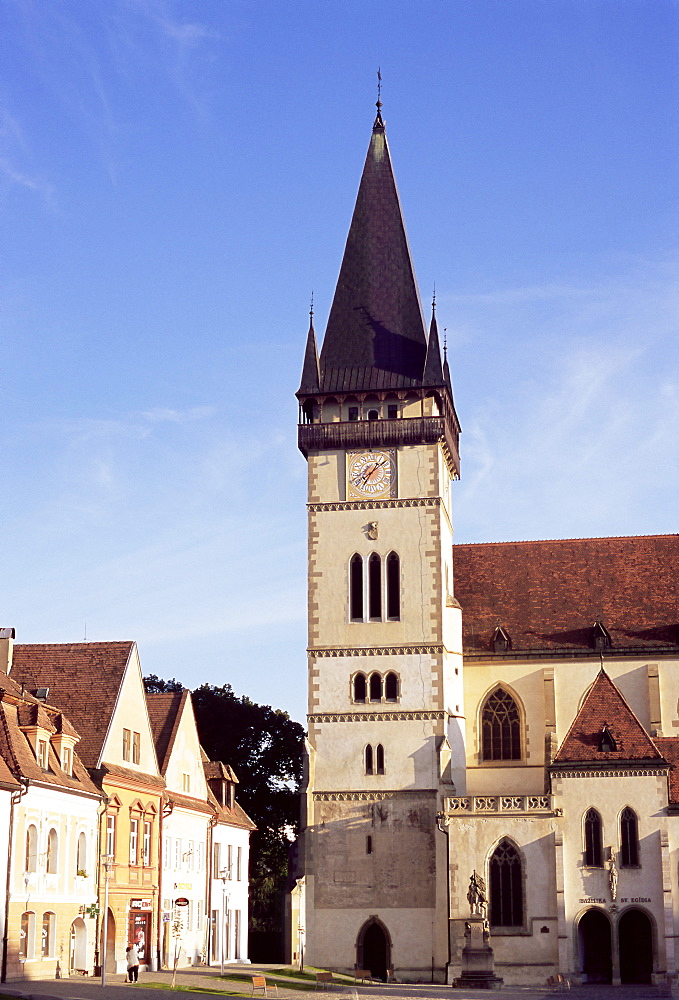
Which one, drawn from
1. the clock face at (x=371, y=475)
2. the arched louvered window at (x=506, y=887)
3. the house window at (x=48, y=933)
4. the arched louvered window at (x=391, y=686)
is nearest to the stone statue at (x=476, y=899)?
the arched louvered window at (x=506, y=887)

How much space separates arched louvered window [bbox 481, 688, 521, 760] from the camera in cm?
5556

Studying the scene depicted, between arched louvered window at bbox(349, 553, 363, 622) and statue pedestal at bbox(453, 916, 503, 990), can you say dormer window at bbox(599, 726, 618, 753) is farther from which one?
arched louvered window at bbox(349, 553, 363, 622)

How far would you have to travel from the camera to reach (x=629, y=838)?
48.8 metres

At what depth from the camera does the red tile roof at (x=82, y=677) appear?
4650cm

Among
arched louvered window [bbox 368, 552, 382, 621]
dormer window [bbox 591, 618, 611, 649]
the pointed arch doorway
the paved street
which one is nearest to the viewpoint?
the paved street

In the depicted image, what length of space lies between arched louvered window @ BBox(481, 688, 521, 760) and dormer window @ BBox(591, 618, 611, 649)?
4211mm

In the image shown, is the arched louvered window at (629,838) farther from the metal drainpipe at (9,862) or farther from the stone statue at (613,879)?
the metal drainpipe at (9,862)

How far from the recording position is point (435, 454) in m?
55.8

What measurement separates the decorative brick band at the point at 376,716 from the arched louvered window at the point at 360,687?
0.68 metres

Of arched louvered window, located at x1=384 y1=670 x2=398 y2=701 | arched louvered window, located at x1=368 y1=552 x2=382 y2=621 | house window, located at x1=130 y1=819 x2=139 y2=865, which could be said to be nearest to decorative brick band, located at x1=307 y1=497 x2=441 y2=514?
arched louvered window, located at x1=368 y1=552 x2=382 y2=621

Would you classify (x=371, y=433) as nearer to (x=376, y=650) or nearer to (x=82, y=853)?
(x=376, y=650)

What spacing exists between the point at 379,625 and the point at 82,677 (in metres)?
12.6

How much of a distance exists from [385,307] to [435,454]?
7.44m

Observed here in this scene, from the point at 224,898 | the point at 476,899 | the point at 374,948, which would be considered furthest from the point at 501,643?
the point at 224,898
